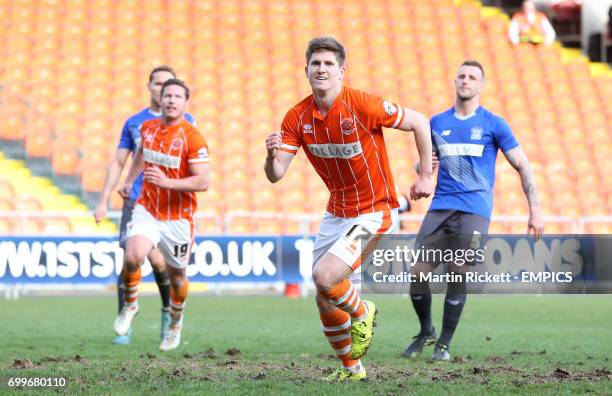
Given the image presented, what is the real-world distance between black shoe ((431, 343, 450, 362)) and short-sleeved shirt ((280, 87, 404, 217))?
6.23 ft

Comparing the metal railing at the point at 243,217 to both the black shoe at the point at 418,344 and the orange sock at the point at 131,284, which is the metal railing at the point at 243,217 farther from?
the black shoe at the point at 418,344

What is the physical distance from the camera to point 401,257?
47.7ft

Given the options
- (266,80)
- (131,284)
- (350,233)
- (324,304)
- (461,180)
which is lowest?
(131,284)

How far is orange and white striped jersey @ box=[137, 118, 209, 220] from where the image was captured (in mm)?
8375

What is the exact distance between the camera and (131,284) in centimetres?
854

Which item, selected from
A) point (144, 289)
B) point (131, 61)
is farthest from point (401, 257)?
point (131, 61)

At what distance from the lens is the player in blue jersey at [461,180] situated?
26.8 feet

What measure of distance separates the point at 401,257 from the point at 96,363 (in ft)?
26.0

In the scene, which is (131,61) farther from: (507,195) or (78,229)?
(507,195)

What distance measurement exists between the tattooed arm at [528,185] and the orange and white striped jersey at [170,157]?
2.54 meters

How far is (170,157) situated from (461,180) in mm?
2433

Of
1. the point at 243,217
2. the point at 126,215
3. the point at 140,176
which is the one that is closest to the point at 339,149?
the point at 140,176

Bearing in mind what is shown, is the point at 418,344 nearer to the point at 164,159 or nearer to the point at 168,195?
the point at 168,195

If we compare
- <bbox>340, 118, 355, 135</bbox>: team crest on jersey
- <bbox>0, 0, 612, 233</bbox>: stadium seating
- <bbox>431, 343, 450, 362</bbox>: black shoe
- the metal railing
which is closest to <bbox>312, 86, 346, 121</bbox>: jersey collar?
<bbox>340, 118, 355, 135</bbox>: team crest on jersey
